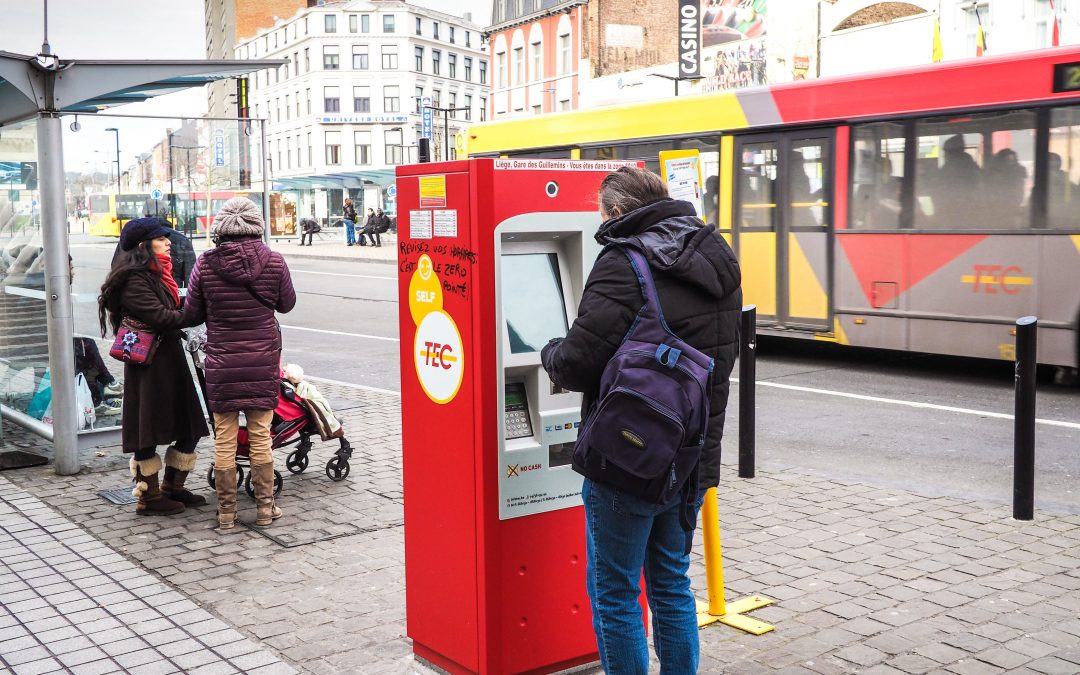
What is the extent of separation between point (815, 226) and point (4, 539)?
29.3 feet

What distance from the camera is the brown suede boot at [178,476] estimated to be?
6.51 meters

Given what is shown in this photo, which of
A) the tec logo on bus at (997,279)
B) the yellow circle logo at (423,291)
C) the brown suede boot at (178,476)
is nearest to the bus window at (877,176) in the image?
the tec logo on bus at (997,279)

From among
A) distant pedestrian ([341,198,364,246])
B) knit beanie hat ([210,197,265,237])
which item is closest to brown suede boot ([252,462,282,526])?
knit beanie hat ([210,197,265,237])

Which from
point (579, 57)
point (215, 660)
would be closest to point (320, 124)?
point (579, 57)

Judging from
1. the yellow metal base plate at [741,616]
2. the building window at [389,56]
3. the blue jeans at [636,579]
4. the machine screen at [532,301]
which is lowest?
the yellow metal base plate at [741,616]

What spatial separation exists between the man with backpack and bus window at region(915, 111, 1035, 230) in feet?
26.4

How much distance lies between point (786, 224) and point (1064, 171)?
3140mm

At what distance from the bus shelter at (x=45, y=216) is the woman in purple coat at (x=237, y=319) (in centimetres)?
166

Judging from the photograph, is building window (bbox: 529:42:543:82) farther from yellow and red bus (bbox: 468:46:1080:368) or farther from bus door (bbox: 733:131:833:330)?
bus door (bbox: 733:131:833:330)

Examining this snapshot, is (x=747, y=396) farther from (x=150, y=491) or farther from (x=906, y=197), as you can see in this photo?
(x=906, y=197)

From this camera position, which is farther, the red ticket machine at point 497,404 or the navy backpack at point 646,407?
the red ticket machine at point 497,404

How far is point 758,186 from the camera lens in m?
12.7

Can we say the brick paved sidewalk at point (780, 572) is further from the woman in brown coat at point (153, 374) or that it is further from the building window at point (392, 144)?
the building window at point (392, 144)

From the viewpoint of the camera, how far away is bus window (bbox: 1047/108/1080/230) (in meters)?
9.93
